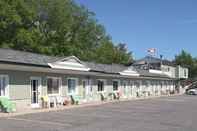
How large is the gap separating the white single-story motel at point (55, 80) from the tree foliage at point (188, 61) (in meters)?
Answer: 64.2

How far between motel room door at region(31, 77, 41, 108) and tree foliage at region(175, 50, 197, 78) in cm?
8611

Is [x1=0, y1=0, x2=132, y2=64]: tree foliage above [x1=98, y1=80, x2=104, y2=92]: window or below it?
above

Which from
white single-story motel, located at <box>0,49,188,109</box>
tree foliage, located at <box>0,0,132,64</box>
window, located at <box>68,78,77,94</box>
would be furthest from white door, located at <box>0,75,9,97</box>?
tree foliage, located at <box>0,0,132,64</box>

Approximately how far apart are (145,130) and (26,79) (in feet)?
40.0

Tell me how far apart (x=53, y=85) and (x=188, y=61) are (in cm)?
8875

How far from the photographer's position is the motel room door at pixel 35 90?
27.4m

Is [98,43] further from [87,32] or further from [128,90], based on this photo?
[128,90]

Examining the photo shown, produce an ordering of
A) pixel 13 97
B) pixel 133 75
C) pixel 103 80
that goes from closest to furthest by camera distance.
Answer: pixel 13 97, pixel 103 80, pixel 133 75

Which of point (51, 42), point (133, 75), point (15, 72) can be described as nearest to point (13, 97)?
point (15, 72)

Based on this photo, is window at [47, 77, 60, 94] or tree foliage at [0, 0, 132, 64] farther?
tree foliage at [0, 0, 132, 64]

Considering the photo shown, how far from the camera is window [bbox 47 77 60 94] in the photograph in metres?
29.3

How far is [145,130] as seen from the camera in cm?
1647

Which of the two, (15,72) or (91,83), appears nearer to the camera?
(15,72)

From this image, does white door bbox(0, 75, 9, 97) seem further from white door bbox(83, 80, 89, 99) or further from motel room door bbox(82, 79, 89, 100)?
white door bbox(83, 80, 89, 99)
